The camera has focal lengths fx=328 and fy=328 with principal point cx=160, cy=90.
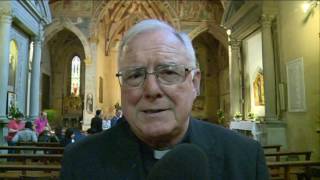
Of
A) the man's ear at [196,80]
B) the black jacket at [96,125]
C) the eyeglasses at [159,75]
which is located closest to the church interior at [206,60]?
the black jacket at [96,125]

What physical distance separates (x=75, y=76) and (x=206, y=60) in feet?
40.0

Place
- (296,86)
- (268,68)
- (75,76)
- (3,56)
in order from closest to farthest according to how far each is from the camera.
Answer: (296,86) → (3,56) → (268,68) → (75,76)

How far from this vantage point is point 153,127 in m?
1.06

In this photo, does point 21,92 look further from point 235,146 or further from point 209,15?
point 209,15

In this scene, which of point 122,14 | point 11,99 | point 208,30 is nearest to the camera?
point 11,99

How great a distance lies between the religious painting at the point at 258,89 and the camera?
45.7 ft

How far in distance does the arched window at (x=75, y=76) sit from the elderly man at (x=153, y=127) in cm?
2946

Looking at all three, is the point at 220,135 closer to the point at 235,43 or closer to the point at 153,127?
the point at 153,127

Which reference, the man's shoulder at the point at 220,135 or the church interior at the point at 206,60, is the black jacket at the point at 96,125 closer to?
the church interior at the point at 206,60

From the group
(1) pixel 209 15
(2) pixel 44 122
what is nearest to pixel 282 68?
(2) pixel 44 122

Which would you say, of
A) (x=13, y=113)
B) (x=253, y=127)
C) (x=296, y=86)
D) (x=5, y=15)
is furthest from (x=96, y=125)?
(x=296, y=86)

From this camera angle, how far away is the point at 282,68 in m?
11.5

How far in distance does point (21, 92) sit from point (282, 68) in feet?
32.7

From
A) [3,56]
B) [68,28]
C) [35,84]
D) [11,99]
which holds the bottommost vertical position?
[11,99]
